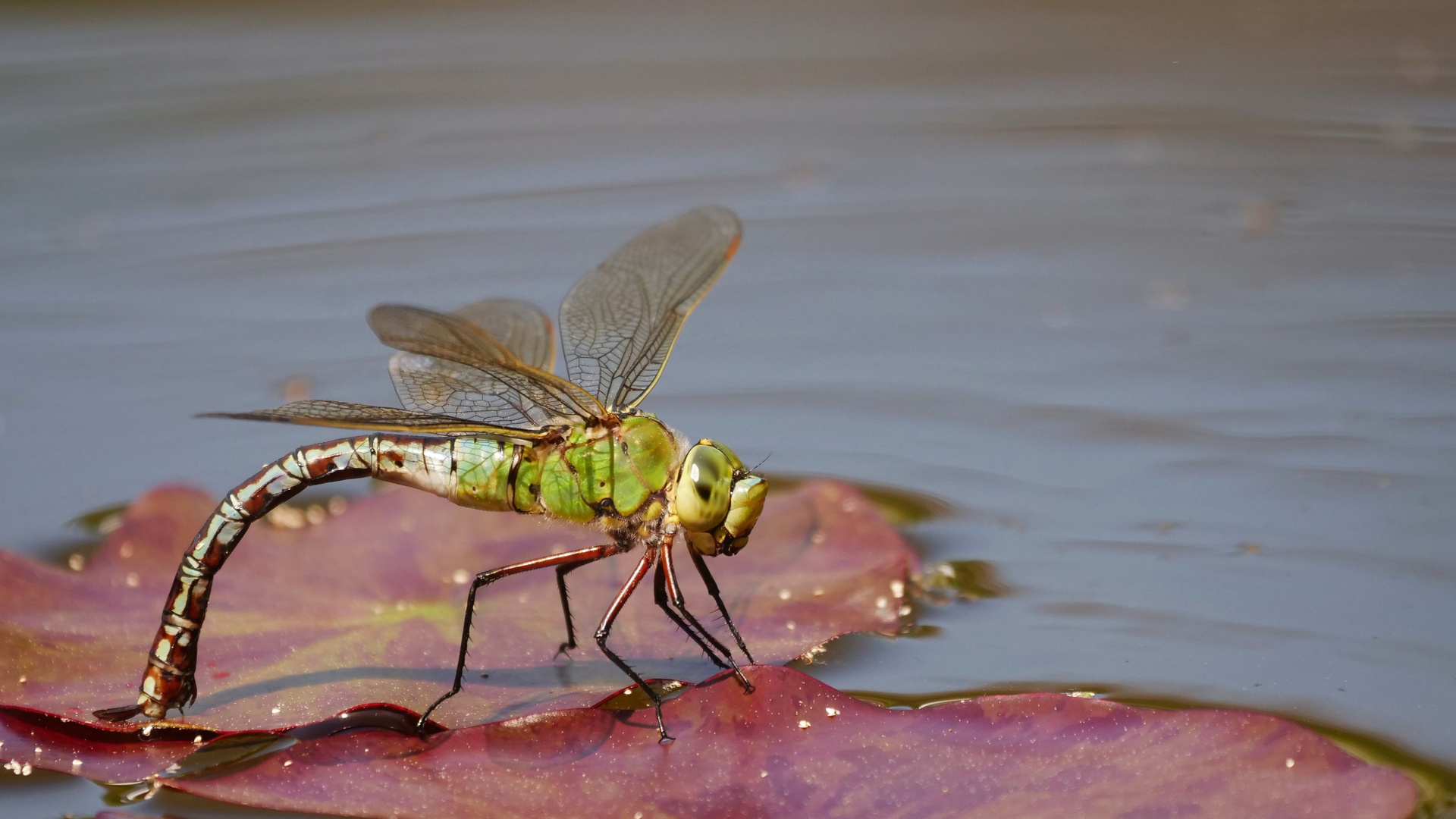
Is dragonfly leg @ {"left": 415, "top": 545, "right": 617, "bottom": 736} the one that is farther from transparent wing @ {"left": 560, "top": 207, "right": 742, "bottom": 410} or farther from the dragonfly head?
transparent wing @ {"left": 560, "top": 207, "right": 742, "bottom": 410}

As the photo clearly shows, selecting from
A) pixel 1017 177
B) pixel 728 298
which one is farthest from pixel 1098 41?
pixel 728 298

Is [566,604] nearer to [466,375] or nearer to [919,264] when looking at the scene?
[466,375]

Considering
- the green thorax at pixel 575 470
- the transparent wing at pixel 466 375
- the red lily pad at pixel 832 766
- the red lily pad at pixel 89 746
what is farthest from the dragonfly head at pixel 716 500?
the red lily pad at pixel 89 746

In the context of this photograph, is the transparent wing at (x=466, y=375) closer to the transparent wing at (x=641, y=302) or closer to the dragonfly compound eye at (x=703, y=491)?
the transparent wing at (x=641, y=302)

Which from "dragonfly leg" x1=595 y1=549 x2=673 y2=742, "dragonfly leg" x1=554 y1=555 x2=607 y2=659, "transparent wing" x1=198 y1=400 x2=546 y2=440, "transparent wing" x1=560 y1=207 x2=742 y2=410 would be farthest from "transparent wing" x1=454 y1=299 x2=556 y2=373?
"dragonfly leg" x1=595 y1=549 x2=673 y2=742

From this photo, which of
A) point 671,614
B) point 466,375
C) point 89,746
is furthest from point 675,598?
point 89,746

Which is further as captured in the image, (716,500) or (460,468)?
(460,468)

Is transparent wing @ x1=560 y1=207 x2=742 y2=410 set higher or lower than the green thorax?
higher
